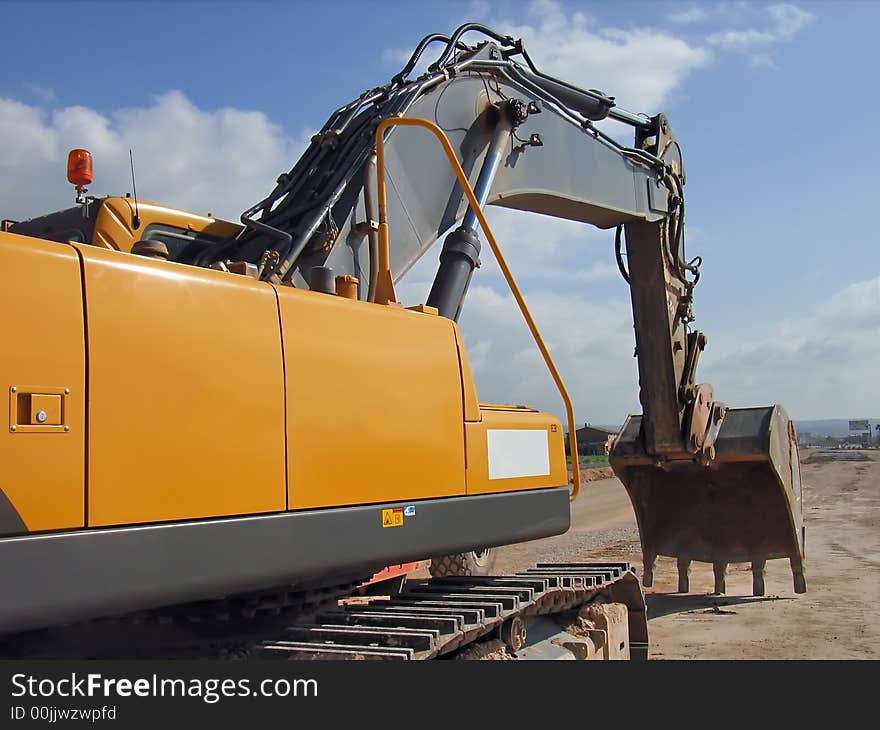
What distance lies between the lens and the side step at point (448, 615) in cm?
353

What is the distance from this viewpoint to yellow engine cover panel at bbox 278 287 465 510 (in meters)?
3.21

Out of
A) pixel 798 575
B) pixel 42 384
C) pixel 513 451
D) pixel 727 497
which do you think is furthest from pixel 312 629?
pixel 798 575

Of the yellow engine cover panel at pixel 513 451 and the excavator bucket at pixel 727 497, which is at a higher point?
the yellow engine cover panel at pixel 513 451

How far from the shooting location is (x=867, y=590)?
10.2 m

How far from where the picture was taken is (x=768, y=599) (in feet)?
32.3

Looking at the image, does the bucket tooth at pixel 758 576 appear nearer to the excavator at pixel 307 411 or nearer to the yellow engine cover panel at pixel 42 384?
the excavator at pixel 307 411

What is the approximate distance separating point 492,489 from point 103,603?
6.22 ft

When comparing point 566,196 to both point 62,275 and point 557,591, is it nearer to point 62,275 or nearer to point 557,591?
point 557,591

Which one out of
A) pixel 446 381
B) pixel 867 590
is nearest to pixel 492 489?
pixel 446 381

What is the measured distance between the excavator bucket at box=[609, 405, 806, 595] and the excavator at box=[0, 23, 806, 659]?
3192 millimetres

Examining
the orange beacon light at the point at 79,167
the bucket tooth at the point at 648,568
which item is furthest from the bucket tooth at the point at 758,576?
the orange beacon light at the point at 79,167

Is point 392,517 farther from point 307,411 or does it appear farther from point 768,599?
point 768,599

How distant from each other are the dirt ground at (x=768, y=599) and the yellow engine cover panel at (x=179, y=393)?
5.56 metres

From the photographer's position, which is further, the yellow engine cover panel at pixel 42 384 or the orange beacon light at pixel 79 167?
the orange beacon light at pixel 79 167
